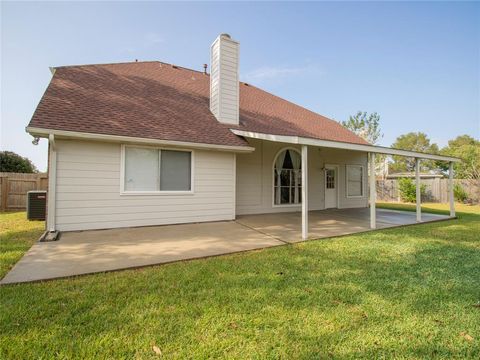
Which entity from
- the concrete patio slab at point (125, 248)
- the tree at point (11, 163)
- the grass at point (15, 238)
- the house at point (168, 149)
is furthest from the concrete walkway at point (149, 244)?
the tree at point (11, 163)

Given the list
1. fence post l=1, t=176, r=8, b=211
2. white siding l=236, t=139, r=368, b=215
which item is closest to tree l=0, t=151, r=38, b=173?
fence post l=1, t=176, r=8, b=211

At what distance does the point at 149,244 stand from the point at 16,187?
9.48m

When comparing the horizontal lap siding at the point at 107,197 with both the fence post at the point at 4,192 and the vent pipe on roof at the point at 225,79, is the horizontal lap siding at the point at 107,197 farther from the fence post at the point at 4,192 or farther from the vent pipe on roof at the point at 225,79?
the fence post at the point at 4,192

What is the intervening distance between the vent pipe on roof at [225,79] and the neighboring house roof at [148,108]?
41cm

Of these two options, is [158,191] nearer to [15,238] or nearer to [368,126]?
[15,238]

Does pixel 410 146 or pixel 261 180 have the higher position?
pixel 410 146

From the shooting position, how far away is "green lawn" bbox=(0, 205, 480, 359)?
201 centimetres

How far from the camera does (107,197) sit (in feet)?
21.1

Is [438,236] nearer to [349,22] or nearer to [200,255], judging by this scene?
[200,255]

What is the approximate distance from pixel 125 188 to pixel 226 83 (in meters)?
5.14

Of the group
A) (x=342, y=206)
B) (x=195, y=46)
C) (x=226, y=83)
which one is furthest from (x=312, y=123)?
(x=195, y=46)

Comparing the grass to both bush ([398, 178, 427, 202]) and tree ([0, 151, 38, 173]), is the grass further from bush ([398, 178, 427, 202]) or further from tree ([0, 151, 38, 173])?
bush ([398, 178, 427, 202])

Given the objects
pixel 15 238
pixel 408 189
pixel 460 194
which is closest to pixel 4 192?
pixel 15 238

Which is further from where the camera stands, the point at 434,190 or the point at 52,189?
the point at 434,190
